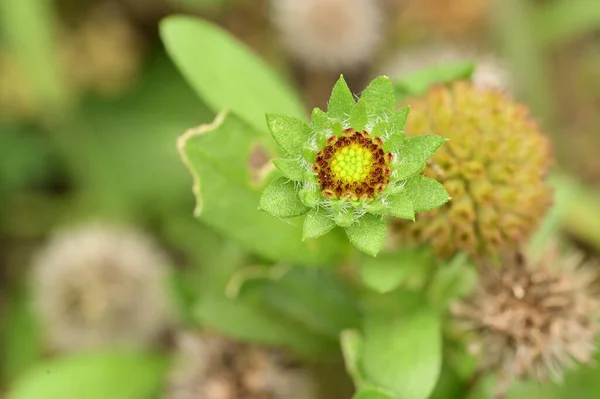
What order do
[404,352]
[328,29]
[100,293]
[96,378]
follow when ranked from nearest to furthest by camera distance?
[404,352] < [96,378] < [100,293] < [328,29]

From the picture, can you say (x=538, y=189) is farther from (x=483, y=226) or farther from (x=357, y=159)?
Result: (x=357, y=159)

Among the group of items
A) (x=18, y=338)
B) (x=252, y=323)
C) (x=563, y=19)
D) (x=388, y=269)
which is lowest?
(x=18, y=338)

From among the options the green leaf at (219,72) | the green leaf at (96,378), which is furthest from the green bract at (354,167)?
the green leaf at (96,378)

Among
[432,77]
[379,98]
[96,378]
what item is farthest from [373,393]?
[96,378]

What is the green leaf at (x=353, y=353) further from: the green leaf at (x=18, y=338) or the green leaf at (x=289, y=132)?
the green leaf at (x=18, y=338)

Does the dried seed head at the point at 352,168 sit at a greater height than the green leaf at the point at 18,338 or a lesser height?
greater

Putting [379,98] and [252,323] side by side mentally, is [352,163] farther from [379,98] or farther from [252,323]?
[252,323]

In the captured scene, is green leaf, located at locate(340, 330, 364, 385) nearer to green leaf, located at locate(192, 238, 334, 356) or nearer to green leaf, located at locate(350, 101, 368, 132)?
green leaf, located at locate(192, 238, 334, 356)

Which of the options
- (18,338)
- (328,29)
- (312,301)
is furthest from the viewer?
(328,29)
